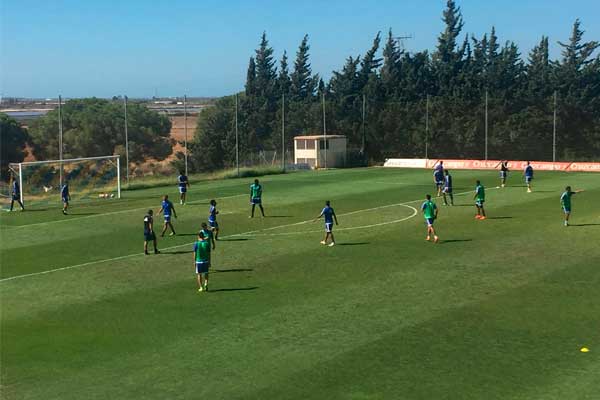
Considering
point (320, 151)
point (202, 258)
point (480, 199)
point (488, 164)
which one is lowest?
point (202, 258)

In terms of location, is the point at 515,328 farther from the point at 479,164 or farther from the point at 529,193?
the point at 479,164

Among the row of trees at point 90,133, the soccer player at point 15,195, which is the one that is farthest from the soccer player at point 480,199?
the row of trees at point 90,133

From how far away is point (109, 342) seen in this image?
57.7ft

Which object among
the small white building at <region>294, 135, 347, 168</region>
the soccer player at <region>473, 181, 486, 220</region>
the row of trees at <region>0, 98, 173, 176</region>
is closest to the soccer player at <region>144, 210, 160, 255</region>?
the soccer player at <region>473, 181, 486, 220</region>

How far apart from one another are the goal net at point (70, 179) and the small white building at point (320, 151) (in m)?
19.5

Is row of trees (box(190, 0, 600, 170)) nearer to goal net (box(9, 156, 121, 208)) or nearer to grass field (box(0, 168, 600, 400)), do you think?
goal net (box(9, 156, 121, 208))

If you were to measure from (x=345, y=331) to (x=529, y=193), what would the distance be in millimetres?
28363

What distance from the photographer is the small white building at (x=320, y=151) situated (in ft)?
215

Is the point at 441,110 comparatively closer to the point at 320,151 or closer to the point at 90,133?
the point at 320,151

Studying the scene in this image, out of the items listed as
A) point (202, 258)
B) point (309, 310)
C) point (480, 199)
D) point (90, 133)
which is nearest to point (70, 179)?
point (480, 199)

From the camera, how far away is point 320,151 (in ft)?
215

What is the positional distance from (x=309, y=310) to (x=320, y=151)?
151 ft

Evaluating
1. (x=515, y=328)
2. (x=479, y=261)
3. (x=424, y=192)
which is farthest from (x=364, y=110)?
(x=515, y=328)

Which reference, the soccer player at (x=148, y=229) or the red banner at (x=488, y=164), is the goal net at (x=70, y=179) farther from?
the red banner at (x=488, y=164)
